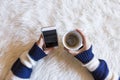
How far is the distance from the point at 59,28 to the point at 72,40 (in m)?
0.11

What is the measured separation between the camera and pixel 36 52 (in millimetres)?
852

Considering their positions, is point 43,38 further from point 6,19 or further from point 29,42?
point 6,19

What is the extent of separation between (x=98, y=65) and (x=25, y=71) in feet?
0.81

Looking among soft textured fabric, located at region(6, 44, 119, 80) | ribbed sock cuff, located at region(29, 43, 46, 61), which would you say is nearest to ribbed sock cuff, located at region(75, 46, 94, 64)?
soft textured fabric, located at region(6, 44, 119, 80)

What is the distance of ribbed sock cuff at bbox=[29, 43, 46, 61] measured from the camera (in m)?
0.85

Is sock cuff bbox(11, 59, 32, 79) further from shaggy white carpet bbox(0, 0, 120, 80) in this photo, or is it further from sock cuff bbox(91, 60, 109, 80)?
sock cuff bbox(91, 60, 109, 80)

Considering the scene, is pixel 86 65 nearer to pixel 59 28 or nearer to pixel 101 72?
pixel 101 72

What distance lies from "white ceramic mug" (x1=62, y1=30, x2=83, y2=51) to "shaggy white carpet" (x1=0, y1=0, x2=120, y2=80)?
0.06 metres

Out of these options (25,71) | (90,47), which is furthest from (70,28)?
(25,71)

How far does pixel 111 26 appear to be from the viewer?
0.95 metres

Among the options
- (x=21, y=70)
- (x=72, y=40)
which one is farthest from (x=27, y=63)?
(x=72, y=40)

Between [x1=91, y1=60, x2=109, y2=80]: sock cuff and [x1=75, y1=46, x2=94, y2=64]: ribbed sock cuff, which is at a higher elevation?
[x1=75, y1=46, x2=94, y2=64]: ribbed sock cuff

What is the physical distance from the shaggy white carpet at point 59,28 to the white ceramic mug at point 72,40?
0.06 meters

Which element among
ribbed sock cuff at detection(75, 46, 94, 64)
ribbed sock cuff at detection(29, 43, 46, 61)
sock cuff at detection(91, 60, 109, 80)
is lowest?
sock cuff at detection(91, 60, 109, 80)
